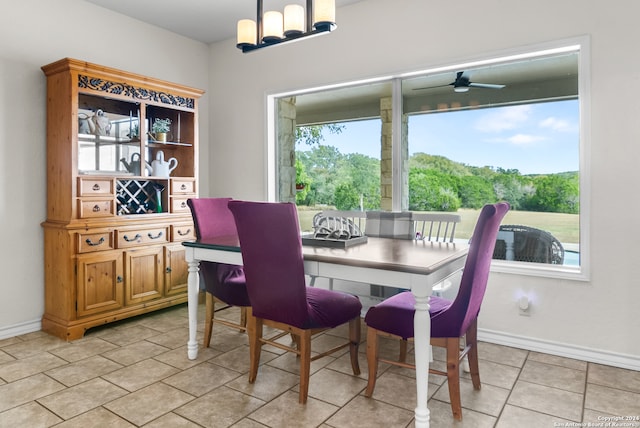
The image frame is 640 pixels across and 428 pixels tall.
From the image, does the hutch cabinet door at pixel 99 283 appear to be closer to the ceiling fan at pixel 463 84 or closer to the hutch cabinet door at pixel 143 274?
the hutch cabinet door at pixel 143 274

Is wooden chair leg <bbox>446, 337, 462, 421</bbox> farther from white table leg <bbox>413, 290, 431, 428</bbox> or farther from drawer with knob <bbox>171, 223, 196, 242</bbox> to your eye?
drawer with knob <bbox>171, 223, 196, 242</bbox>

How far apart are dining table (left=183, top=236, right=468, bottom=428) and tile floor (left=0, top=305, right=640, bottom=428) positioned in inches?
11.6

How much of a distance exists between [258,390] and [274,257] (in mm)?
792

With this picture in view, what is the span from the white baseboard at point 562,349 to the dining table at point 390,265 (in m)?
1.04

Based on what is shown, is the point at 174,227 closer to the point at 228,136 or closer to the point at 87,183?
the point at 87,183

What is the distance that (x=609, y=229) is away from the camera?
277 centimetres

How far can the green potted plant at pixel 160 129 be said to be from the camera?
398cm

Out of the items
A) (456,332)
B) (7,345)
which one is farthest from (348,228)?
(7,345)

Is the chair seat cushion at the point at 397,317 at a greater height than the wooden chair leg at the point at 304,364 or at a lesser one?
greater

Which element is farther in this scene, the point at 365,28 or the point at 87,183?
the point at 365,28

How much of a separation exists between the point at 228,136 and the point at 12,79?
1.96 m

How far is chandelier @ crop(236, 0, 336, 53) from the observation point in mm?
2371

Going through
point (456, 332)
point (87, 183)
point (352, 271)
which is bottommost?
point (456, 332)

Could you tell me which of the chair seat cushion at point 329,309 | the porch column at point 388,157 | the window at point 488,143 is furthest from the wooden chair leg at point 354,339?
the porch column at point 388,157
